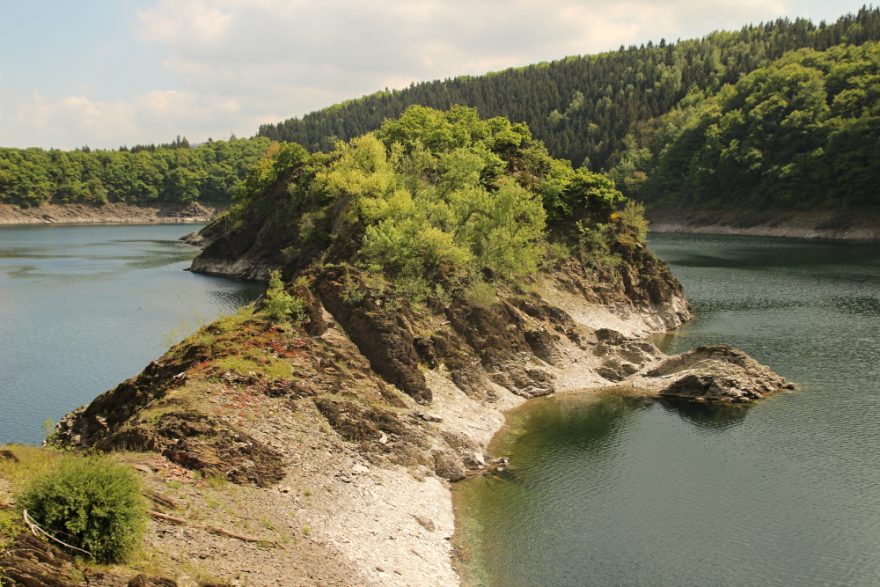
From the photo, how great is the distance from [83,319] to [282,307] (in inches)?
2028

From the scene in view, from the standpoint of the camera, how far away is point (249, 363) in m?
38.0

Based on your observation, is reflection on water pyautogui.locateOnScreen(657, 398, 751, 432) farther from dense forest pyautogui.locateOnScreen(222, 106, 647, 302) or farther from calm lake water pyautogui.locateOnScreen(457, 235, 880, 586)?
dense forest pyautogui.locateOnScreen(222, 106, 647, 302)

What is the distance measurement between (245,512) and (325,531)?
3.66m

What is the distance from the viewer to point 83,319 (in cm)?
8288

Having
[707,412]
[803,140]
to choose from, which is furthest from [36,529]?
[803,140]

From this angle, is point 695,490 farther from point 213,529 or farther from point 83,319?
point 83,319

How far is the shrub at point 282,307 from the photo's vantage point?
143 feet

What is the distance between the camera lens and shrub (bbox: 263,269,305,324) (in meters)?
43.6

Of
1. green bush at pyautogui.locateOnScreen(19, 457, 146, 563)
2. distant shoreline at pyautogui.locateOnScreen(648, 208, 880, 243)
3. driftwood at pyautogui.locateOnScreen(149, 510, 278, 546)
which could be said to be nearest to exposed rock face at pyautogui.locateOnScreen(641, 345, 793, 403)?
driftwood at pyautogui.locateOnScreen(149, 510, 278, 546)

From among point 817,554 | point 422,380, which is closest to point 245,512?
point 422,380

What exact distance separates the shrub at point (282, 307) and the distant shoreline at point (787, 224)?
465ft

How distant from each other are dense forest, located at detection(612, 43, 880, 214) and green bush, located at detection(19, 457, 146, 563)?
167 metres

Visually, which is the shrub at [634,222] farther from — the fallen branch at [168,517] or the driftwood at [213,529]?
the fallen branch at [168,517]

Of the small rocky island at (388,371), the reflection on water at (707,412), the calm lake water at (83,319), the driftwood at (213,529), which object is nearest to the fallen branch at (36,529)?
the small rocky island at (388,371)
